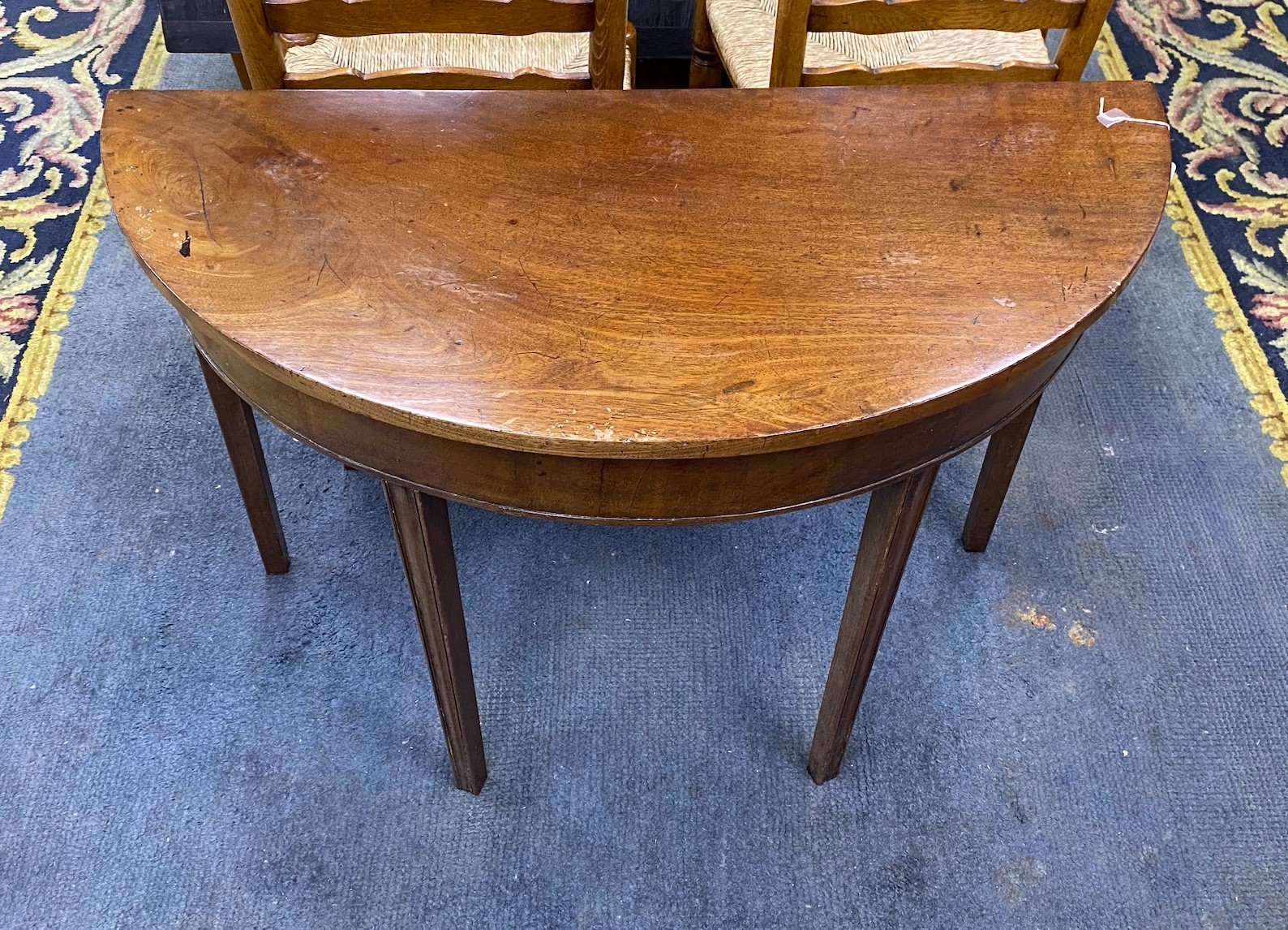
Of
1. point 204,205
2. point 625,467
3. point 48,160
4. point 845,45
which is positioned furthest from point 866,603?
point 48,160

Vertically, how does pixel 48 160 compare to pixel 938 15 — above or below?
below

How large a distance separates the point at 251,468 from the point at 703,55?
1.00 metres

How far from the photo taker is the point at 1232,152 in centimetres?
227

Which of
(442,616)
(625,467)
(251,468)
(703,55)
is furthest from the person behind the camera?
(703,55)

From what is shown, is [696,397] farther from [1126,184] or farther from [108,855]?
[108,855]

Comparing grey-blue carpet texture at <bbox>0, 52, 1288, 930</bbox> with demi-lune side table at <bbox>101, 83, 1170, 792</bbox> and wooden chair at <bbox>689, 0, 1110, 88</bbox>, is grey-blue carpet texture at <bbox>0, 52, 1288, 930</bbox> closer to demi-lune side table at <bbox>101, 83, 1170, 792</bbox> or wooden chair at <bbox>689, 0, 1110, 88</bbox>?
demi-lune side table at <bbox>101, 83, 1170, 792</bbox>

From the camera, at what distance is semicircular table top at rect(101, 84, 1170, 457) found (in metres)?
0.83

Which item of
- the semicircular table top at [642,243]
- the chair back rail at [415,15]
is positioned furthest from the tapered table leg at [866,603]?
the chair back rail at [415,15]

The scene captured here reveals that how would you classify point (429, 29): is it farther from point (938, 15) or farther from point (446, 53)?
point (938, 15)

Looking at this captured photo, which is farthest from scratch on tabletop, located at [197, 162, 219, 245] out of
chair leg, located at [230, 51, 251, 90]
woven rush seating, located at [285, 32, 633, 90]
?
chair leg, located at [230, 51, 251, 90]

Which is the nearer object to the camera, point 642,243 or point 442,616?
point 642,243

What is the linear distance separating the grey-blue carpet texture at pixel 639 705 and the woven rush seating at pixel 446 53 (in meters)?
0.59

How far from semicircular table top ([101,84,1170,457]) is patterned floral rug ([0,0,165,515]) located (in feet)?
2.85

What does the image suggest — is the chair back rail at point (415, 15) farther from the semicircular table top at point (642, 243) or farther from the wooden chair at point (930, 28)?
the wooden chair at point (930, 28)
